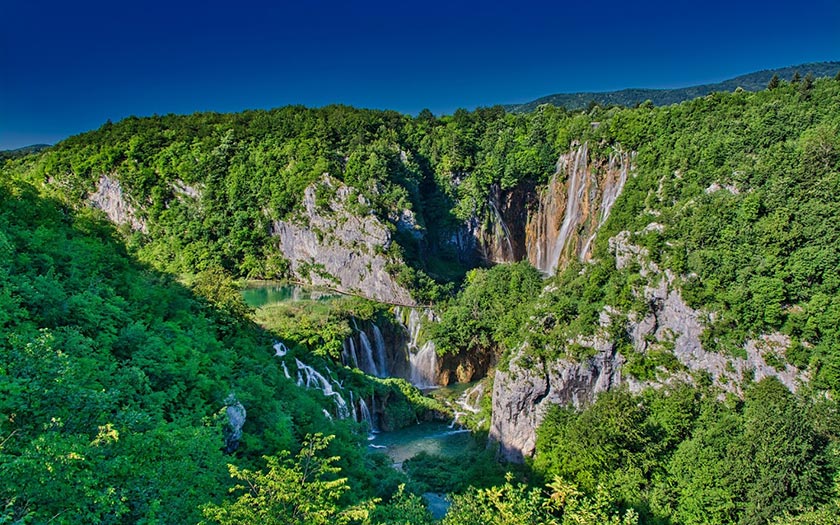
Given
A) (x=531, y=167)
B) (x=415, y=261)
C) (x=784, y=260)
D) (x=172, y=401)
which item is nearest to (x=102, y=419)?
(x=172, y=401)

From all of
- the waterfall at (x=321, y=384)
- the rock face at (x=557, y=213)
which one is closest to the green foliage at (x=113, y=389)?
the waterfall at (x=321, y=384)

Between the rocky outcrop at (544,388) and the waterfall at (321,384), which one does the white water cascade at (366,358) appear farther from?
the rocky outcrop at (544,388)

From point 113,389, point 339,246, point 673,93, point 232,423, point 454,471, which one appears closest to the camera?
point 113,389

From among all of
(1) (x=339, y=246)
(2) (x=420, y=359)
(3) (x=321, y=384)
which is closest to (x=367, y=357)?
(2) (x=420, y=359)

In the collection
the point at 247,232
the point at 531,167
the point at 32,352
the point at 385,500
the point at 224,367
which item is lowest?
the point at 385,500

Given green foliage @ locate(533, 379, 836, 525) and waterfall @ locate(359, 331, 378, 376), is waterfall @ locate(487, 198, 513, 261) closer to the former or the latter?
waterfall @ locate(359, 331, 378, 376)

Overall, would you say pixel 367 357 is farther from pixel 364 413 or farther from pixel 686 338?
pixel 686 338

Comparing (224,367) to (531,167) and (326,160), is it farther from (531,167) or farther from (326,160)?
(531,167)
